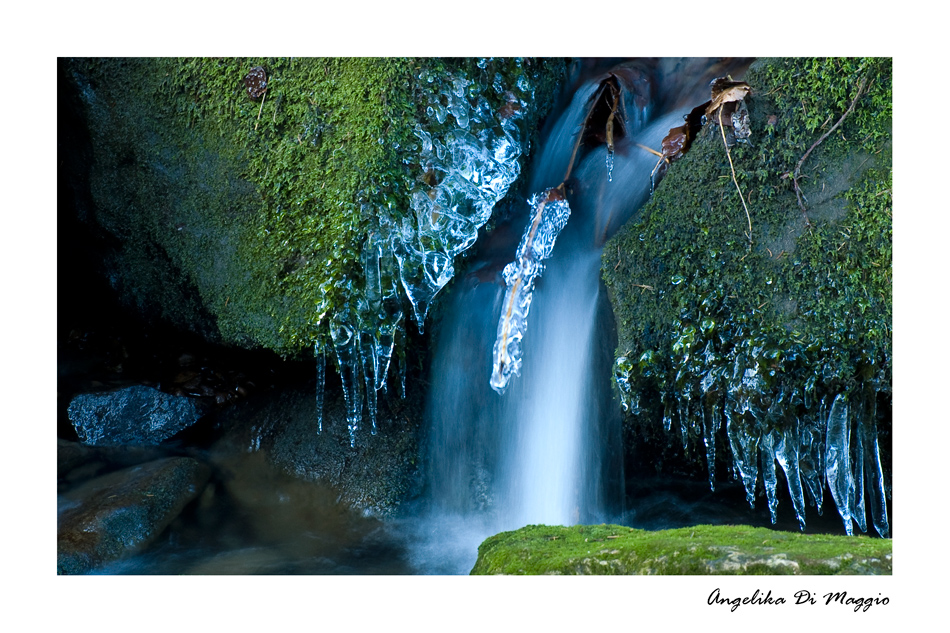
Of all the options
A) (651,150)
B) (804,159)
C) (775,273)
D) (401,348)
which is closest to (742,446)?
(775,273)

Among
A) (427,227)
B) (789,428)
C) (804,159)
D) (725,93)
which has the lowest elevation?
(789,428)

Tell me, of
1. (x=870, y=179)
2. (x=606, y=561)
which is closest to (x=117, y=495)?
(x=606, y=561)

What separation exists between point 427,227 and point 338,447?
1.73 metres

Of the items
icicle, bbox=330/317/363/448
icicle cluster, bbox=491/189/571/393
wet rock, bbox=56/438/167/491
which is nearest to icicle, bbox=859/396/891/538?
icicle cluster, bbox=491/189/571/393

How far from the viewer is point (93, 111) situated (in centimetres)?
420

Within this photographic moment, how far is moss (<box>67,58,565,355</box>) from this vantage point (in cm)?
353

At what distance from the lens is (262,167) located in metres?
3.80

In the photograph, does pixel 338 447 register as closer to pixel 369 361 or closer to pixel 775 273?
pixel 369 361

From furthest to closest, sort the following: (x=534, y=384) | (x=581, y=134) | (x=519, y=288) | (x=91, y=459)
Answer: (x=91, y=459) < (x=581, y=134) < (x=534, y=384) < (x=519, y=288)

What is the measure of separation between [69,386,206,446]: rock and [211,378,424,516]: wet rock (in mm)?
408

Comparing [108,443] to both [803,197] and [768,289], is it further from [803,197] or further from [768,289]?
[803,197]

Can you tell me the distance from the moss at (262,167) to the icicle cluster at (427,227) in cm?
5
